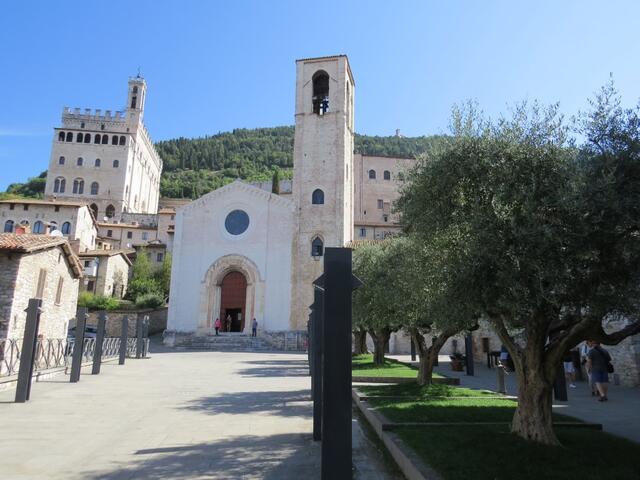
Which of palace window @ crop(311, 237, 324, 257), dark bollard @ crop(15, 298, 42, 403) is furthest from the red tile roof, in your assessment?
palace window @ crop(311, 237, 324, 257)

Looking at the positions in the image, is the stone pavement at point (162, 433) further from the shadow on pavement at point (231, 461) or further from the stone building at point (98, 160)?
the stone building at point (98, 160)

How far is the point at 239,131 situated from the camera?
595ft

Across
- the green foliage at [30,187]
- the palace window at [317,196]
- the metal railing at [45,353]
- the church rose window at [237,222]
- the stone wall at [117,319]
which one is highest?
the green foliage at [30,187]

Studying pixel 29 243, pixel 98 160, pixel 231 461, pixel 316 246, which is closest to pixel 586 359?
pixel 231 461

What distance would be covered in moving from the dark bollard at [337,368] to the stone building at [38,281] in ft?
51.0

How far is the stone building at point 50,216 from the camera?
55.6 meters

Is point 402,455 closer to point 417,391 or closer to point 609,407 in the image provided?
point 417,391

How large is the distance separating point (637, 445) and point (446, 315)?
3347 millimetres

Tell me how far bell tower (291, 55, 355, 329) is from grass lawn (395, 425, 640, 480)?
99.3 ft

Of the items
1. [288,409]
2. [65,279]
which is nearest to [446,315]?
[288,409]

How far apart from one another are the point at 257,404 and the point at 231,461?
5.10 metres

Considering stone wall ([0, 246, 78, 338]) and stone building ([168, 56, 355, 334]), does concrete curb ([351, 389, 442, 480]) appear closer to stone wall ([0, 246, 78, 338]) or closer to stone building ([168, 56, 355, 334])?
stone wall ([0, 246, 78, 338])

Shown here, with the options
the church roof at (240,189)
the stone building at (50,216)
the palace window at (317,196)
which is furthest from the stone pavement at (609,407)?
the stone building at (50,216)

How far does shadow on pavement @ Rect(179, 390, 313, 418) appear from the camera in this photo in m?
10.7
